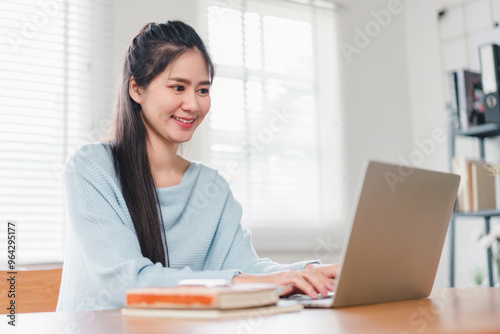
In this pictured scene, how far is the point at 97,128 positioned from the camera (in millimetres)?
2717

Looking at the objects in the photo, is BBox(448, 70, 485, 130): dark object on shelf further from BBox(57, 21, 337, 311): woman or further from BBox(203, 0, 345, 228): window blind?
BBox(57, 21, 337, 311): woman

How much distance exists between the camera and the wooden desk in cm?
60

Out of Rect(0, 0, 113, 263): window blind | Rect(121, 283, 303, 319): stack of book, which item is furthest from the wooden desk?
Rect(0, 0, 113, 263): window blind

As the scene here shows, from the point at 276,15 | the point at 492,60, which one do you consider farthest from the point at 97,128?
the point at 492,60

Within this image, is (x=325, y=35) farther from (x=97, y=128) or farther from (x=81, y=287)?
(x=81, y=287)

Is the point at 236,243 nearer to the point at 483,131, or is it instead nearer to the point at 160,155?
the point at 160,155

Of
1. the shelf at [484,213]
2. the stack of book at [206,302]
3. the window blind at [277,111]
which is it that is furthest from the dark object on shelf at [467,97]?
the stack of book at [206,302]

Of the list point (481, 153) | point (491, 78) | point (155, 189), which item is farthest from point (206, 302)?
point (481, 153)

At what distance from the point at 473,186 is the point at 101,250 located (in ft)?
8.38

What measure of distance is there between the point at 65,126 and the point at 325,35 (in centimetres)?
193

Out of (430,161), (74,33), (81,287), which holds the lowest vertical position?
(81,287)

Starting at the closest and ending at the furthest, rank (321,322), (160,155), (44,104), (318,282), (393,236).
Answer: (321,322) → (393,236) → (318,282) → (160,155) → (44,104)

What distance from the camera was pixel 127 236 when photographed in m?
1.10

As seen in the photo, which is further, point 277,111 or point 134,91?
point 277,111
